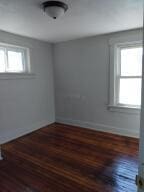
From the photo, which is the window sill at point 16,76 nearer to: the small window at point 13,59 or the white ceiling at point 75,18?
the small window at point 13,59

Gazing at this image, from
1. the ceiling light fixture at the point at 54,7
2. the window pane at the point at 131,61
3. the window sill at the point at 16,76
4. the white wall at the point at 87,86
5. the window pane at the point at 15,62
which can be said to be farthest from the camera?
the white wall at the point at 87,86

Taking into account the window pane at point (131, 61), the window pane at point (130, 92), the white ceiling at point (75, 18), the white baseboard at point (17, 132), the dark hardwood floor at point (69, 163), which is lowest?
the dark hardwood floor at point (69, 163)

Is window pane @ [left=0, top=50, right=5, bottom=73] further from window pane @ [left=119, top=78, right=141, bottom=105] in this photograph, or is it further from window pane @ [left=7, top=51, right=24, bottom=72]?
window pane @ [left=119, top=78, right=141, bottom=105]

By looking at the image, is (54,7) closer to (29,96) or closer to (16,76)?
(16,76)

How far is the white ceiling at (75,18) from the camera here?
1939 millimetres

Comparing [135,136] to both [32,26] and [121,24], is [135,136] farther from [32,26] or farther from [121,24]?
[32,26]

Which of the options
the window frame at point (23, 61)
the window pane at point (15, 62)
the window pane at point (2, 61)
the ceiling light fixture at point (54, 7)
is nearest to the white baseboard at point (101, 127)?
the window frame at point (23, 61)

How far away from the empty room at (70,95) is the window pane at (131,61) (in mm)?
20

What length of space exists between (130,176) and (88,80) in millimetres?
2297

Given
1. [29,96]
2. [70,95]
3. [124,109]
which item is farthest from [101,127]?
[29,96]

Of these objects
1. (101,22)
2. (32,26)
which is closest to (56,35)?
(32,26)

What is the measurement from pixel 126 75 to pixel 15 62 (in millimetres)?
2504

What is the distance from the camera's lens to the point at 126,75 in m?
3.34

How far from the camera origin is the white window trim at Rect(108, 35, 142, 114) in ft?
10.3
